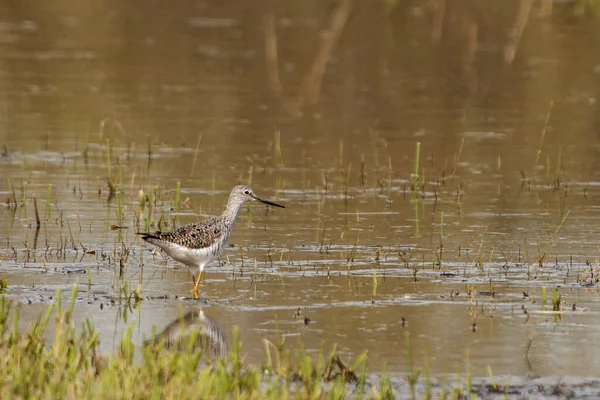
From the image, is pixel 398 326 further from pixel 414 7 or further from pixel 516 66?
pixel 414 7

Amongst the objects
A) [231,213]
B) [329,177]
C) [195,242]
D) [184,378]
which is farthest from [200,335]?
[329,177]

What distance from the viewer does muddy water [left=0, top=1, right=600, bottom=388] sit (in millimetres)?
9430

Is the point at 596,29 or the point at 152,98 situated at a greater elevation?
the point at 596,29

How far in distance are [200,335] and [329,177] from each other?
6.64m

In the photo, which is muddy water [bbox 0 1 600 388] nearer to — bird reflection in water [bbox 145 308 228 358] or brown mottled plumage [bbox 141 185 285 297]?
bird reflection in water [bbox 145 308 228 358]

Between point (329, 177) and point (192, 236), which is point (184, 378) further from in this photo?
point (329, 177)

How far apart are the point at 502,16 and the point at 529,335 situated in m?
21.3

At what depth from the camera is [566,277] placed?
1081 cm

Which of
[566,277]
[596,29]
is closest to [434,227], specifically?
[566,277]

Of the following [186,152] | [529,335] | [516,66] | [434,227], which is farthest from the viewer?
[516,66]

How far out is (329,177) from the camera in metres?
15.3

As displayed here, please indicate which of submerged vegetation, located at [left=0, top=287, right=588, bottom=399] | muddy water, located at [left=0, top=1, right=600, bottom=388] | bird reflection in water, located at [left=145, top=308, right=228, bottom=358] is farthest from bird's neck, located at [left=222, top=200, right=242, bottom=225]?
submerged vegetation, located at [left=0, top=287, right=588, bottom=399]

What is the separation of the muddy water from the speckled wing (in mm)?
367

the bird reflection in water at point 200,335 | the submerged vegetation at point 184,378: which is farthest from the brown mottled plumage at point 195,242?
the submerged vegetation at point 184,378
